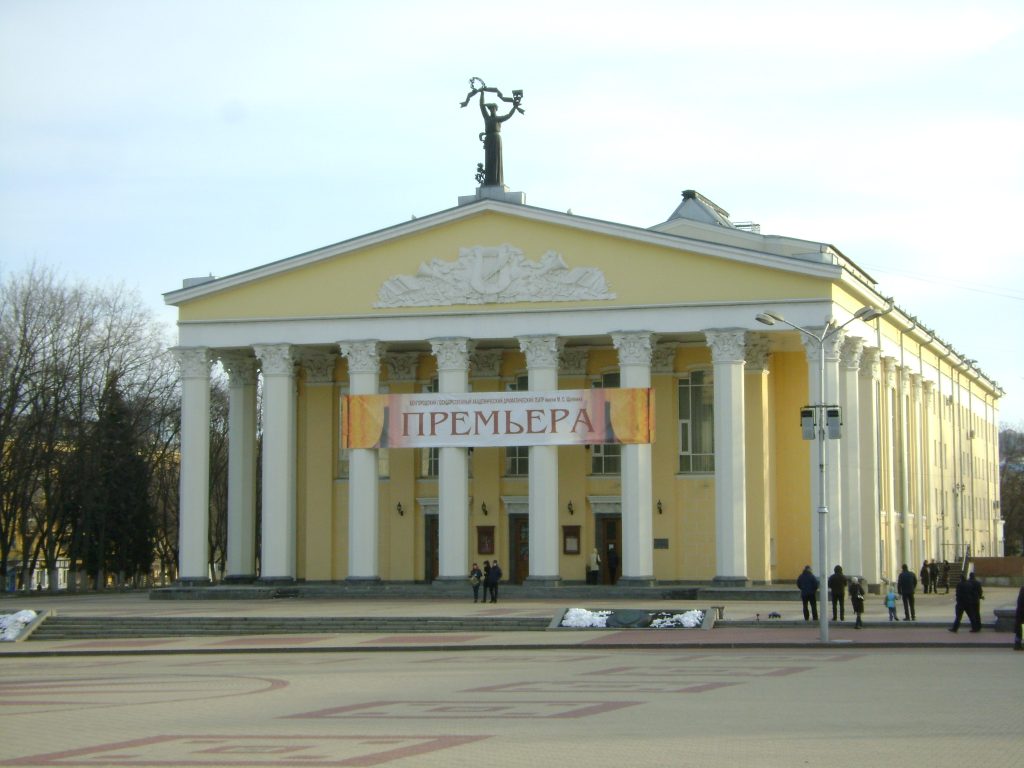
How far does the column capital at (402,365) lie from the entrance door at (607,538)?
804 cm

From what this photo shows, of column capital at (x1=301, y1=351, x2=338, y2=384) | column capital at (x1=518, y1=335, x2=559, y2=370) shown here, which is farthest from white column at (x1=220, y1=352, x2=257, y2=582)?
column capital at (x1=518, y1=335, x2=559, y2=370)

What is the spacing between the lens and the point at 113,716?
18.5 metres

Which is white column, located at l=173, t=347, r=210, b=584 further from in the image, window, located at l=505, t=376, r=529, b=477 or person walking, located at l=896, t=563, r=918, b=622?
person walking, located at l=896, t=563, r=918, b=622

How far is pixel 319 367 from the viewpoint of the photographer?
53281 mm

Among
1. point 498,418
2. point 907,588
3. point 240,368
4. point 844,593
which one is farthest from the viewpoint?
point 240,368

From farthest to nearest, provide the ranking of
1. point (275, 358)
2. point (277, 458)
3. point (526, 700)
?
point (275, 358) < point (277, 458) < point (526, 700)

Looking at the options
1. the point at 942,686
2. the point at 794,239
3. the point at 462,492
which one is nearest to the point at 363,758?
the point at 942,686

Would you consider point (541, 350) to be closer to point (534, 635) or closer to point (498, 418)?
point (498, 418)

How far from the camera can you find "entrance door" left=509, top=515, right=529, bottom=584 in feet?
169

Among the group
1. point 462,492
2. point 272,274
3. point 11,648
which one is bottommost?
point 11,648

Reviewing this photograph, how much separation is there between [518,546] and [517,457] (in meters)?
3.00

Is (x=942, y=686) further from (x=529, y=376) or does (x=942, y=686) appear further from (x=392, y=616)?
(x=529, y=376)

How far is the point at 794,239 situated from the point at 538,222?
11274mm

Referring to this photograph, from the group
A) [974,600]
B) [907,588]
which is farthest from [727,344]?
[974,600]
